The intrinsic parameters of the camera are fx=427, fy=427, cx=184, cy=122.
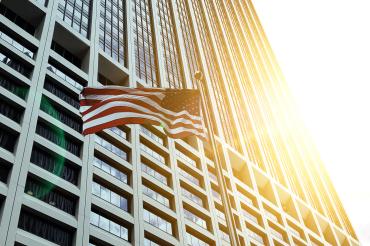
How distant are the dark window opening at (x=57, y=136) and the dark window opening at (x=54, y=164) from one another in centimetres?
168

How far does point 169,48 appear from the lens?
67.9 meters

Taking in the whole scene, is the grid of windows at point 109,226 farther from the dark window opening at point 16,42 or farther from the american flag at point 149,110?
the dark window opening at point 16,42

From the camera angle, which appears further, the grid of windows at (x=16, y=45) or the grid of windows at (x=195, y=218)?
the grid of windows at (x=195, y=218)

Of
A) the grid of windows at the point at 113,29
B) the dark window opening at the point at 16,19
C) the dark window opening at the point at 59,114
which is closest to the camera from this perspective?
the dark window opening at the point at 59,114

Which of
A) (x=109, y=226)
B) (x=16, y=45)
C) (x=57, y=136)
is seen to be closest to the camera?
(x=109, y=226)

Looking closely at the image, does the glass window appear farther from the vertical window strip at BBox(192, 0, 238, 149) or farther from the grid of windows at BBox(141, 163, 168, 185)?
the vertical window strip at BBox(192, 0, 238, 149)

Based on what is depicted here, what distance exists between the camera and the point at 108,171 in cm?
3838

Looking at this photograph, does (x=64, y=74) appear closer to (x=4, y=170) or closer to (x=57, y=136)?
(x=57, y=136)

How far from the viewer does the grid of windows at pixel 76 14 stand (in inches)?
1929

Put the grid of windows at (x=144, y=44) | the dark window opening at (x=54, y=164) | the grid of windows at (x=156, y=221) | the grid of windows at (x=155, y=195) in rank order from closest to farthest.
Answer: the dark window opening at (x=54, y=164) < the grid of windows at (x=156, y=221) < the grid of windows at (x=155, y=195) < the grid of windows at (x=144, y=44)

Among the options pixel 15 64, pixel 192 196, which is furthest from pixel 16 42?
pixel 192 196

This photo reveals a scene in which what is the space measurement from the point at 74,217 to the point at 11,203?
523cm

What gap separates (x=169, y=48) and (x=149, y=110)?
165ft

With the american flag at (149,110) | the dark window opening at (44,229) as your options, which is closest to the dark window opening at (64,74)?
the dark window opening at (44,229)
